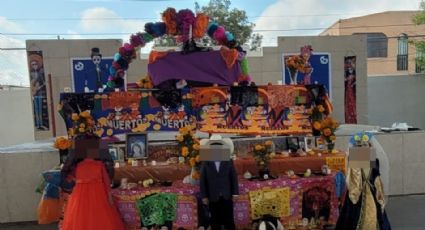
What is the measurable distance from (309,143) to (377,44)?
26.8 metres

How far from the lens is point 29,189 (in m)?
5.90

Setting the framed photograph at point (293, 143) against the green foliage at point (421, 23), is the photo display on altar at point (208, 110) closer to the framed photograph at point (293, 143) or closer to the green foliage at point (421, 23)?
the framed photograph at point (293, 143)

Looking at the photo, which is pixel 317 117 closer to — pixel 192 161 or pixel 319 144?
pixel 319 144

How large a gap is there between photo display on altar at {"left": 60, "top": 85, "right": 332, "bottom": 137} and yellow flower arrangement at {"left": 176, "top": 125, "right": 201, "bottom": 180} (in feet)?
0.74

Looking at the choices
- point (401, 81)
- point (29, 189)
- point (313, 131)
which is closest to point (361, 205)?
point (313, 131)

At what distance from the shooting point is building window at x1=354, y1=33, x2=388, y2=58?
29.0 meters

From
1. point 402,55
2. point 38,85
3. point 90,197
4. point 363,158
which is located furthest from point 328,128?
point 402,55

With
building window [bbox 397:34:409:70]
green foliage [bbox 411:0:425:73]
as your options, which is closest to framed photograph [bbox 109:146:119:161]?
green foliage [bbox 411:0:425:73]

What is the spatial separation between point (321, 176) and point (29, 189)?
4332 mm

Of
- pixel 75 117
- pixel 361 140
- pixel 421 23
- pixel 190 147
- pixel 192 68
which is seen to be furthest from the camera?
pixel 421 23

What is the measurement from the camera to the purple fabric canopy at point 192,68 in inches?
233

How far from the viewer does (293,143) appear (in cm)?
563

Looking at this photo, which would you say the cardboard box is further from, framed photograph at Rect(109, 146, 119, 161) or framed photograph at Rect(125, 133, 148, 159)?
framed photograph at Rect(109, 146, 119, 161)

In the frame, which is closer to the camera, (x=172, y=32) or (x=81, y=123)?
(x=81, y=123)
